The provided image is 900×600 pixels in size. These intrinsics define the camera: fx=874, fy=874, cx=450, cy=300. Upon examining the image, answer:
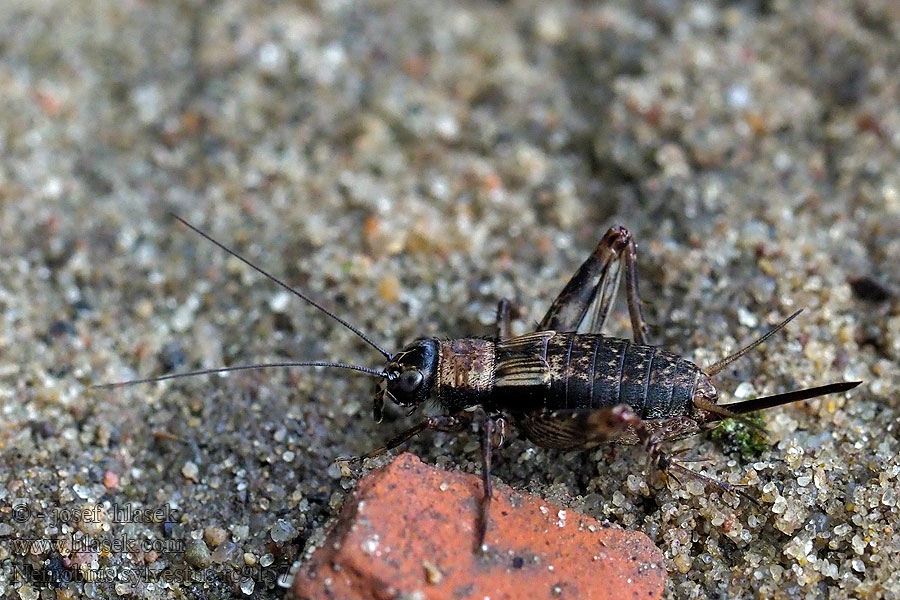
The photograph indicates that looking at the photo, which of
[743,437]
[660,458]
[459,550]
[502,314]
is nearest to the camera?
[459,550]

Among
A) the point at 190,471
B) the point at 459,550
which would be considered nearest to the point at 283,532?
the point at 190,471

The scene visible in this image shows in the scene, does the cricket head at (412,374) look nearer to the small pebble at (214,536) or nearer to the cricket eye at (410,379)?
the cricket eye at (410,379)

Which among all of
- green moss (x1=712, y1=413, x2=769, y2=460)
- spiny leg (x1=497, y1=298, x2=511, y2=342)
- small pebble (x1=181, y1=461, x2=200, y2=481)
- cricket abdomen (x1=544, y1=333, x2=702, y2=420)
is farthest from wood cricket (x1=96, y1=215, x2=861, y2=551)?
Result: small pebble (x1=181, y1=461, x2=200, y2=481)

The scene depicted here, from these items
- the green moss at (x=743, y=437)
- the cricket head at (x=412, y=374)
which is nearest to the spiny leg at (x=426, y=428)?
the cricket head at (x=412, y=374)

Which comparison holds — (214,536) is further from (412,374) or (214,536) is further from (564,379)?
(564,379)

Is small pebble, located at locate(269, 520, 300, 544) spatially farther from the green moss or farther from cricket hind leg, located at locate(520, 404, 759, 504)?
the green moss

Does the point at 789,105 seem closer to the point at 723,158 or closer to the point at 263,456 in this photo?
the point at 723,158

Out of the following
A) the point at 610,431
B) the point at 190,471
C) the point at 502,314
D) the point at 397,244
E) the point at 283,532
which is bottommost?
the point at 190,471

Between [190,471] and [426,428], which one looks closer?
[426,428]
